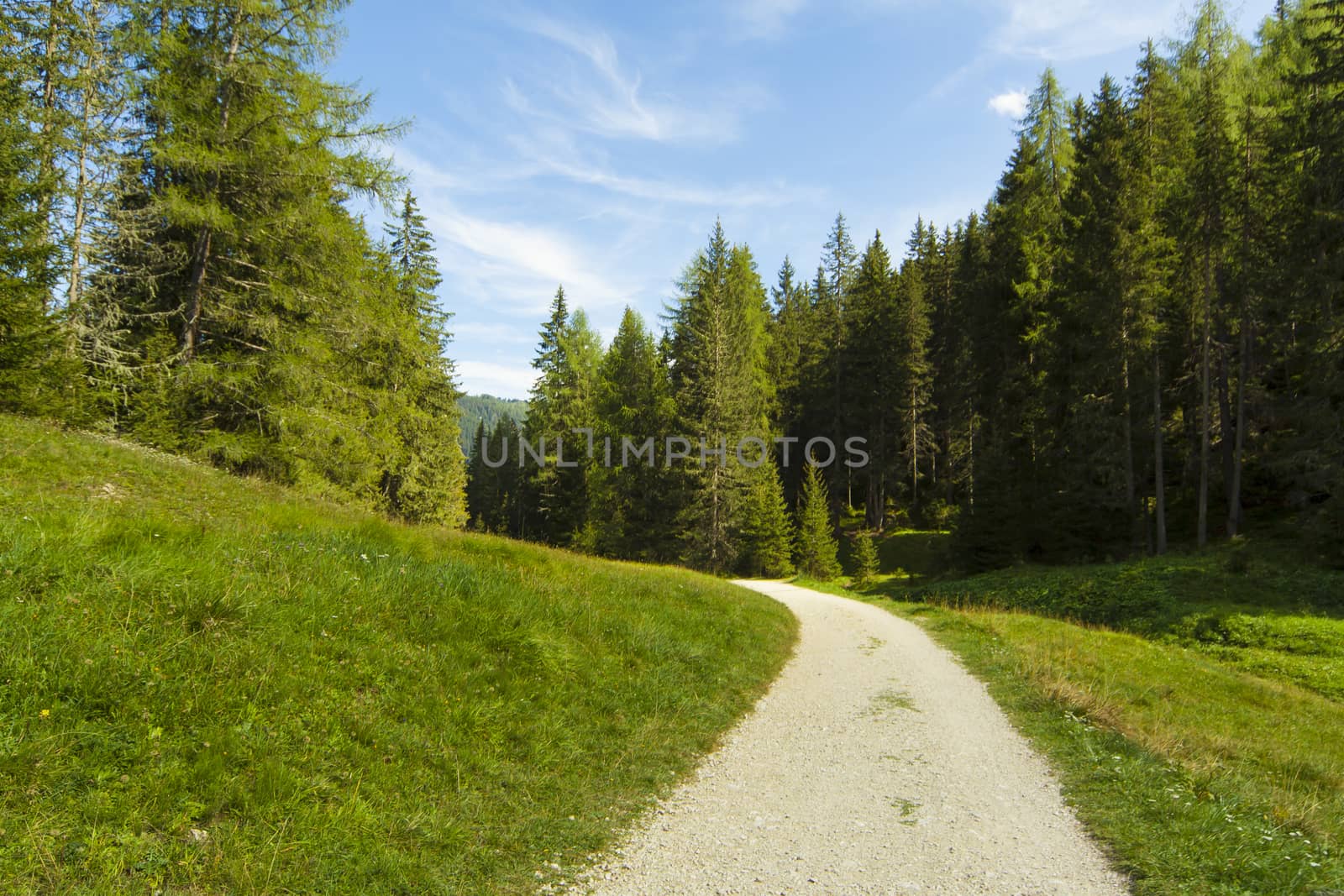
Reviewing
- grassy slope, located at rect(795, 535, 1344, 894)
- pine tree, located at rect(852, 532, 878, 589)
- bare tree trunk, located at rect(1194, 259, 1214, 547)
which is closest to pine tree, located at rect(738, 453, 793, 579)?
pine tree, located at rect(852, 532, 878, 589)

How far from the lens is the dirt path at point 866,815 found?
4.39 meters

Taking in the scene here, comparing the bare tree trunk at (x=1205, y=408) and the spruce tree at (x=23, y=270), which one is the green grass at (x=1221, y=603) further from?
the spruce tree at (x=23, y=270)

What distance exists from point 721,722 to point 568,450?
38300 mm

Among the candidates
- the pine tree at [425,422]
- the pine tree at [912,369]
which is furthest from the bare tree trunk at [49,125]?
the pine tree at [912,369]

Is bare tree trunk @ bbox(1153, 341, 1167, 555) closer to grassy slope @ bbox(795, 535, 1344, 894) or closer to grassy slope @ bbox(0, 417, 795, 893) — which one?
grassy slope @ bbox(795, 535, 1344, 894)

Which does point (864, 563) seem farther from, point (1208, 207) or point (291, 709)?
point (291, 709)

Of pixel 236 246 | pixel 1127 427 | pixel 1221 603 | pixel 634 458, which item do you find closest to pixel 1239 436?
pixel 1127 427

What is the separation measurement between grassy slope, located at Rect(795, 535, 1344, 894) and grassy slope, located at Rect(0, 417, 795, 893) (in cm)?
417

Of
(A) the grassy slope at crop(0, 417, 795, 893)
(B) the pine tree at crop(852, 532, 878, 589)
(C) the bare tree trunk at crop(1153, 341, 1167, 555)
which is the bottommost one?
(B) the pine tree at crop(852, 532, 878, 589)

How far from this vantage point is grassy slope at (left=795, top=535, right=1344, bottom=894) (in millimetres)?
4875

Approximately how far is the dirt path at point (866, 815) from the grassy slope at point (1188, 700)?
0.54 m

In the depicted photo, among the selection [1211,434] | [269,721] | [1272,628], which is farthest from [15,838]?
[1211,434]

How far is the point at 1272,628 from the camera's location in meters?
16.9

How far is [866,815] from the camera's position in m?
5.49
